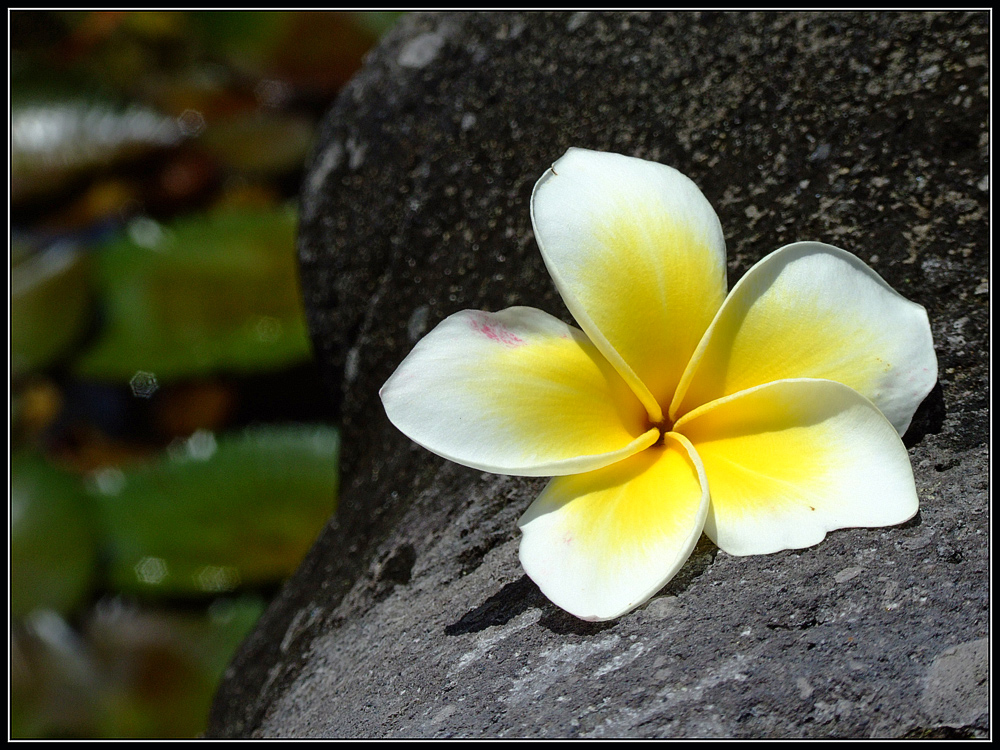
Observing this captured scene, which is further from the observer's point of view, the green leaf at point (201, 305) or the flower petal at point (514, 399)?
the green leaf at point (201, 305)

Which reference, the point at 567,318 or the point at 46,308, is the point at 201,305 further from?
the point at 567,318

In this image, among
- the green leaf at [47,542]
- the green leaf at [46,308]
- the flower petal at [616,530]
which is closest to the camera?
the flower petal at [616,530]

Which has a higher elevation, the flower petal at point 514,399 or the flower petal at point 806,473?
the flower petal at point 514,399

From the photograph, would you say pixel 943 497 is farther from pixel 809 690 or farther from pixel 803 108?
pixel 803 108

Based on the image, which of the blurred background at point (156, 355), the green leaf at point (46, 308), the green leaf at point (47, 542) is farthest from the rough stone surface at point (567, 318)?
the green leaf at point (46, 308)

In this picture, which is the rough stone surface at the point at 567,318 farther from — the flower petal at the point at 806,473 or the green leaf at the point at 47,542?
the green leaf at the point at 47,542

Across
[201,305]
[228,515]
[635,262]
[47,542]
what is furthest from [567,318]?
[47,542]

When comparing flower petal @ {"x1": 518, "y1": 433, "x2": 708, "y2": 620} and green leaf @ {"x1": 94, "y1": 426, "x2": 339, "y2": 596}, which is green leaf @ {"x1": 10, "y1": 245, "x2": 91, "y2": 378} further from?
flower petal @ {"x1": 518, "y1": 433, "x2": 708, "y2": 620}
